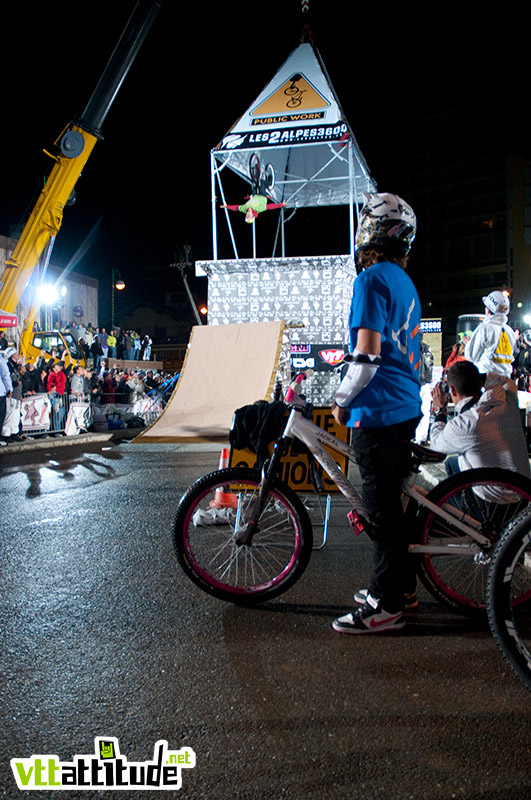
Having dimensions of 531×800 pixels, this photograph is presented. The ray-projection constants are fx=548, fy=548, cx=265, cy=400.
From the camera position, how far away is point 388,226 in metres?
3.19

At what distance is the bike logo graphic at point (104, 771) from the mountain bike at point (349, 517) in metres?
1.44

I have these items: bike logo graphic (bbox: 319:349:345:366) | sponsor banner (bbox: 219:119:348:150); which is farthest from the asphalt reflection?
sponsor banner (bbox: 219:119:348:150)

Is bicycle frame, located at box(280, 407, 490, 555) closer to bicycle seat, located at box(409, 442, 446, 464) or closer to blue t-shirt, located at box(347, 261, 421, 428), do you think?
bicycle seat, located at box(409, 442, 446, 464)

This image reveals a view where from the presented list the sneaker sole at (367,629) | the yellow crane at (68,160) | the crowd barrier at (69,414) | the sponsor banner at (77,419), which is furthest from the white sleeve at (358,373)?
the yellow crane at (68,160)

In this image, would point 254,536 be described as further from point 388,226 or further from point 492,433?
point 388,226

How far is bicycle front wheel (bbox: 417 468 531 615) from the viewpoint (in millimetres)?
3176

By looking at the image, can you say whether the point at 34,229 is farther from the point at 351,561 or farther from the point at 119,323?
the point at 119,323

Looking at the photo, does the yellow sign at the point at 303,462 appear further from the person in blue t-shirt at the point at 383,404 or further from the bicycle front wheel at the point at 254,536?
the person in blue t-shirt at the point at 383,404

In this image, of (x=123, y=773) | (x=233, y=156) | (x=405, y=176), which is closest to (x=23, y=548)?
(x=123, y=773)

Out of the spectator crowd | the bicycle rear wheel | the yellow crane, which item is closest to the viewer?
the bicycle rear wheel

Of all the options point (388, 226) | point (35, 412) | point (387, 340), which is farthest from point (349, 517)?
point (35, 412)

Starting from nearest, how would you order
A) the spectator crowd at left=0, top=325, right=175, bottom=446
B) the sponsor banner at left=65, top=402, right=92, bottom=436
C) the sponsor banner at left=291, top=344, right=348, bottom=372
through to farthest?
the spectator crowd at left=0, top=325, right=175, bottom=446, the sponsor banner at left=65, top=402, right=92, bottom=436, the sponsor banner at left=291, top=344, right=348, bottom=372

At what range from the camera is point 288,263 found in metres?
16.5

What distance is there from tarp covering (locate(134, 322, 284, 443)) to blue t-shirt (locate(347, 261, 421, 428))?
703 cm
